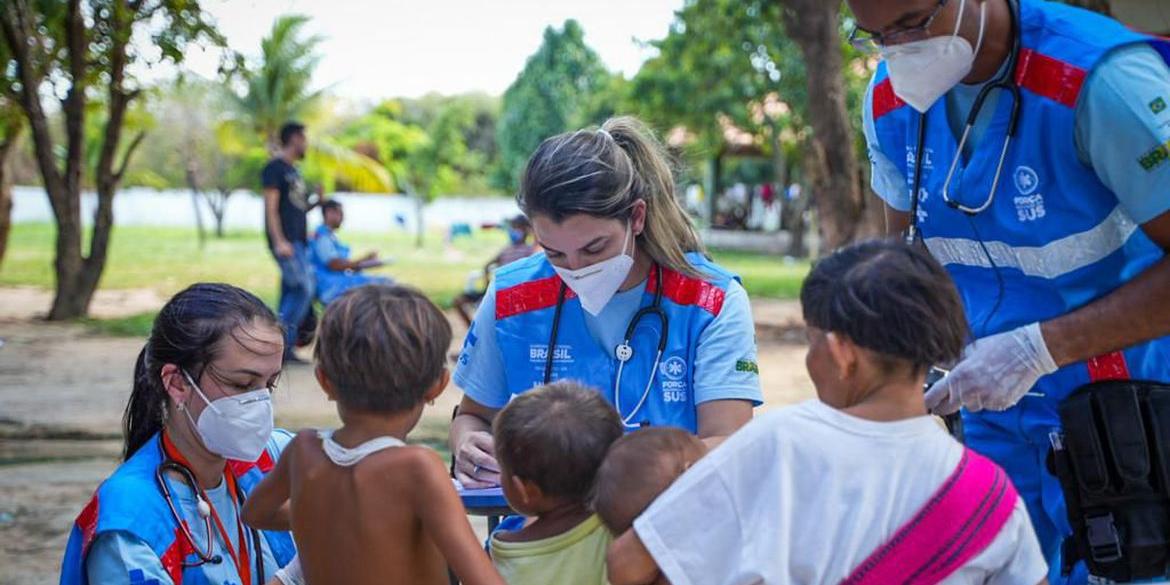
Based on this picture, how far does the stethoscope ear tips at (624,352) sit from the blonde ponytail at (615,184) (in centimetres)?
23

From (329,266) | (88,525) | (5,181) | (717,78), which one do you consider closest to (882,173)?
(88,525)

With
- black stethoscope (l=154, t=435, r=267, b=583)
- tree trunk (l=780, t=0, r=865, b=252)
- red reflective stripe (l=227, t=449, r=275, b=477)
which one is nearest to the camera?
black stethoscope (l=154, t=435, r=267, b=583)

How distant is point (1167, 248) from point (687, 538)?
1.20 metres

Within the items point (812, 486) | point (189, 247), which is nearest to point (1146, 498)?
point (812, 486)

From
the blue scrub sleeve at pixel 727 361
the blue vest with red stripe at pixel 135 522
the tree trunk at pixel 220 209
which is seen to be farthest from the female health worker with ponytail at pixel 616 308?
the tree trunk at pixel 220 209

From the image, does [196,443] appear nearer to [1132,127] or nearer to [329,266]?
[1132,127]

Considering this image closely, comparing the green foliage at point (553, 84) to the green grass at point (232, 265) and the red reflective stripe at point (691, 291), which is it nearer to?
the green grass at point (232, 265)

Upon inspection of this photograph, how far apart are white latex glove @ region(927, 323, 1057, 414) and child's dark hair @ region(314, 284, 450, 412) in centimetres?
106

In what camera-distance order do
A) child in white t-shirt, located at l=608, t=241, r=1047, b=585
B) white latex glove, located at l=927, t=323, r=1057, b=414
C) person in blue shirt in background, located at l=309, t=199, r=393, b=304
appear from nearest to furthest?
child in white t-shirt, located at l=608, t=241, r=1047, b=585 < white latex glove, located at l=927, t=323, r=1057, b=414 < person in blue shirt in background, located at l=309, t=199, r=393, b=304

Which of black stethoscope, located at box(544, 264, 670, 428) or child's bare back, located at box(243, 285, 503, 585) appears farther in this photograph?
black stethoscope, located at box(544, 264, 670, 428)

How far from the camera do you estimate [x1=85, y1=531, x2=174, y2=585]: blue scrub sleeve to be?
2.56 metres

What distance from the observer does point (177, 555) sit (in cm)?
267

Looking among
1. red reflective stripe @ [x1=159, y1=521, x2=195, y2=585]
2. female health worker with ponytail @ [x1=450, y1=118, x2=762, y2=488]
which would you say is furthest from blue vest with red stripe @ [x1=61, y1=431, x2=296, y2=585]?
female health worker with ponytail @ [x1=450, y1=118, x2=762, y2=488]

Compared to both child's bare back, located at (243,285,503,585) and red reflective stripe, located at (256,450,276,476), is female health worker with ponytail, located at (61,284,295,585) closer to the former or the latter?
red reflective stripe, located at (256,450,276,476)
